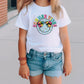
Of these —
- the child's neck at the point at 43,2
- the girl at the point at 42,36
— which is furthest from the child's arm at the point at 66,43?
the child's neck at the point at 43,2

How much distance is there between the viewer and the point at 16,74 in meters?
4.05

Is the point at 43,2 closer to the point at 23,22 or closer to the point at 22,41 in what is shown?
the point at 23,22

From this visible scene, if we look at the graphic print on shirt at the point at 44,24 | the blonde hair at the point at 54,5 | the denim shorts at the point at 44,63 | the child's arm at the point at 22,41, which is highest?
the blonde hair at the point at 54,5

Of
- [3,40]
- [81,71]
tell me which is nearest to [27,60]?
[81,71]

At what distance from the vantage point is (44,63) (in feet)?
7.20

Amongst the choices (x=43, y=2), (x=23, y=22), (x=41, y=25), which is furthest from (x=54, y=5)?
(x=23, y=22)

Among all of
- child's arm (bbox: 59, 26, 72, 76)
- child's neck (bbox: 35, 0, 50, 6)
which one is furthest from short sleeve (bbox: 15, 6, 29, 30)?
child's arm (bbox: 59, 26, 72, 76)

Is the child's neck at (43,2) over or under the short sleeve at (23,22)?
over

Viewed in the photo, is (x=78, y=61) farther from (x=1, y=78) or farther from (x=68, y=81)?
(x=1, y=78)

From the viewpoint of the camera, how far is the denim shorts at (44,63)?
221 centimetres

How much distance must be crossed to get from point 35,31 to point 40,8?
226 millimetres

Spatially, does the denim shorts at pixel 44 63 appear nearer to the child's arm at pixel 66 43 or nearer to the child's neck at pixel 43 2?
the child's arm at pixel 66 43

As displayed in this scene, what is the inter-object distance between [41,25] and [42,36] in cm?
11

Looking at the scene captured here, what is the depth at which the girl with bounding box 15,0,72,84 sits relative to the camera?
2203 mm
